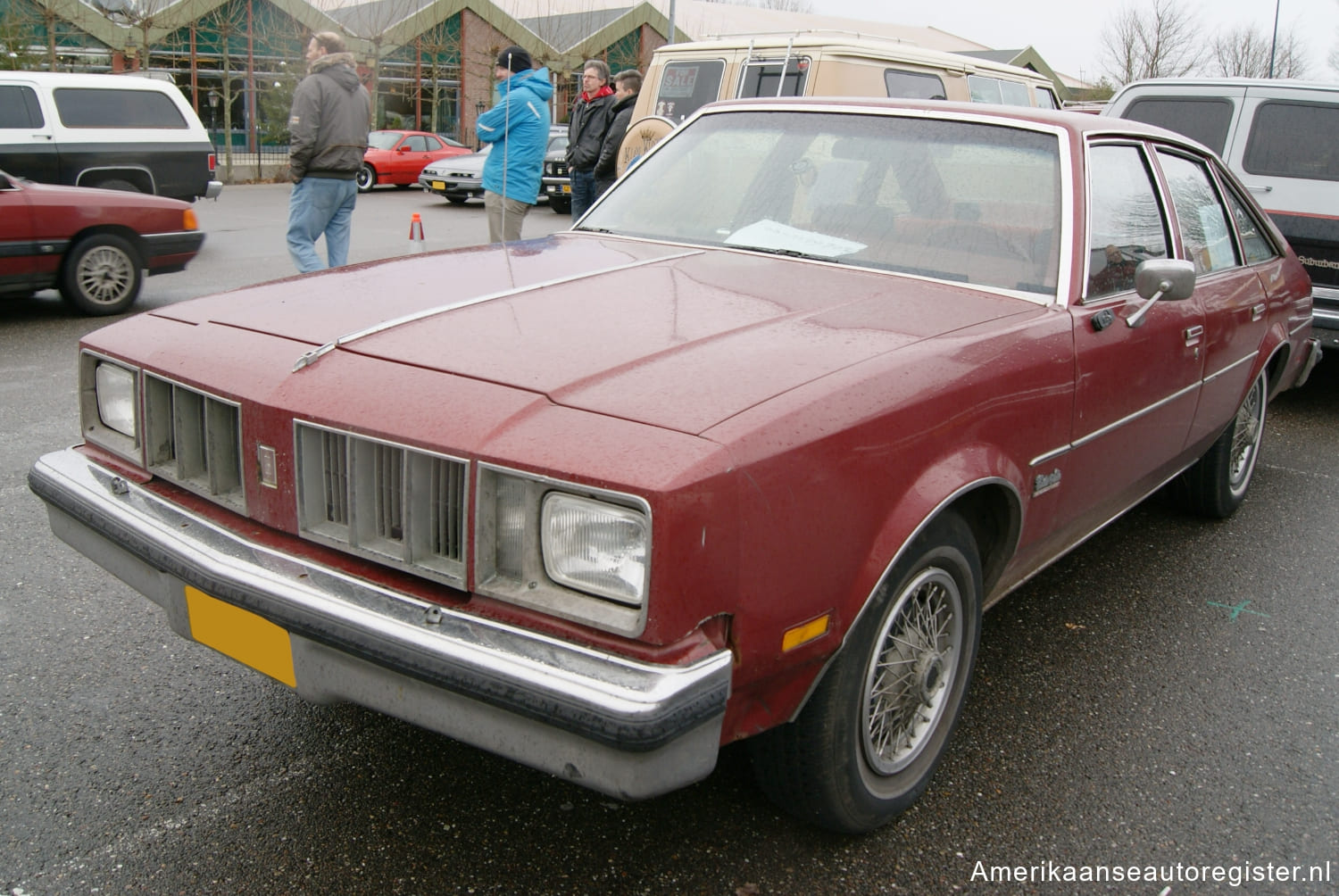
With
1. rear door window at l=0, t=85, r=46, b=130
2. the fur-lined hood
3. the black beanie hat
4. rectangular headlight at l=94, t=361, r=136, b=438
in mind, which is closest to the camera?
rectangular headlight at l=94, t=361, r=136, b=438

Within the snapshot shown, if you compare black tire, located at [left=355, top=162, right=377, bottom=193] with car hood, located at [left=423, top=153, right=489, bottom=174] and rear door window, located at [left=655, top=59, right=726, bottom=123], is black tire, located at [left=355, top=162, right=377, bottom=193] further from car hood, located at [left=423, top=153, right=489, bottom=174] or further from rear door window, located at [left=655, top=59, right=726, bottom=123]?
rear door window, located at [left=655, top=59, right=726, bottom=123]

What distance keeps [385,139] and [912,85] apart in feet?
49.6

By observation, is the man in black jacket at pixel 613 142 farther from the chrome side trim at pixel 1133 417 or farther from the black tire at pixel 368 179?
the black tire at pixel 368 179

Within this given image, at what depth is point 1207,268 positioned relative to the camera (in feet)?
12.9

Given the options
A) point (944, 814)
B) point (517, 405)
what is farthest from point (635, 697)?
point (944, 814)

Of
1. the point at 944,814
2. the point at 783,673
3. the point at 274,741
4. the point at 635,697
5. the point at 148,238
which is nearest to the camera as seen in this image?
the point at 635,697

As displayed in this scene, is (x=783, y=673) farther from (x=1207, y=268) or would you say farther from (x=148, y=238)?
(x=148, y=238)

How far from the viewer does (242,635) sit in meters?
2.20

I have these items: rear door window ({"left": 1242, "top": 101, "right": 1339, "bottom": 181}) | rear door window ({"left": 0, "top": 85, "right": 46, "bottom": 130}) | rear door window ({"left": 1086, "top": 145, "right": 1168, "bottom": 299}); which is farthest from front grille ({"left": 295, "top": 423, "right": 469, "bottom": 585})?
rear door window ({"left": 0, "top": 85, "right": 46, "bottom": 130})

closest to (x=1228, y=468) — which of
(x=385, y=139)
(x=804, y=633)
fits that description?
(x=804, y=633)

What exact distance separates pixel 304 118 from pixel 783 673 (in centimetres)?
630

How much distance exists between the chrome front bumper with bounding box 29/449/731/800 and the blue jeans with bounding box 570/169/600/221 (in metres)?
7.45

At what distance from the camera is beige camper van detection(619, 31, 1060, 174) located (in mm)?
9281

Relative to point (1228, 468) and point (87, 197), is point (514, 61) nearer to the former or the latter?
point (87, 197)
